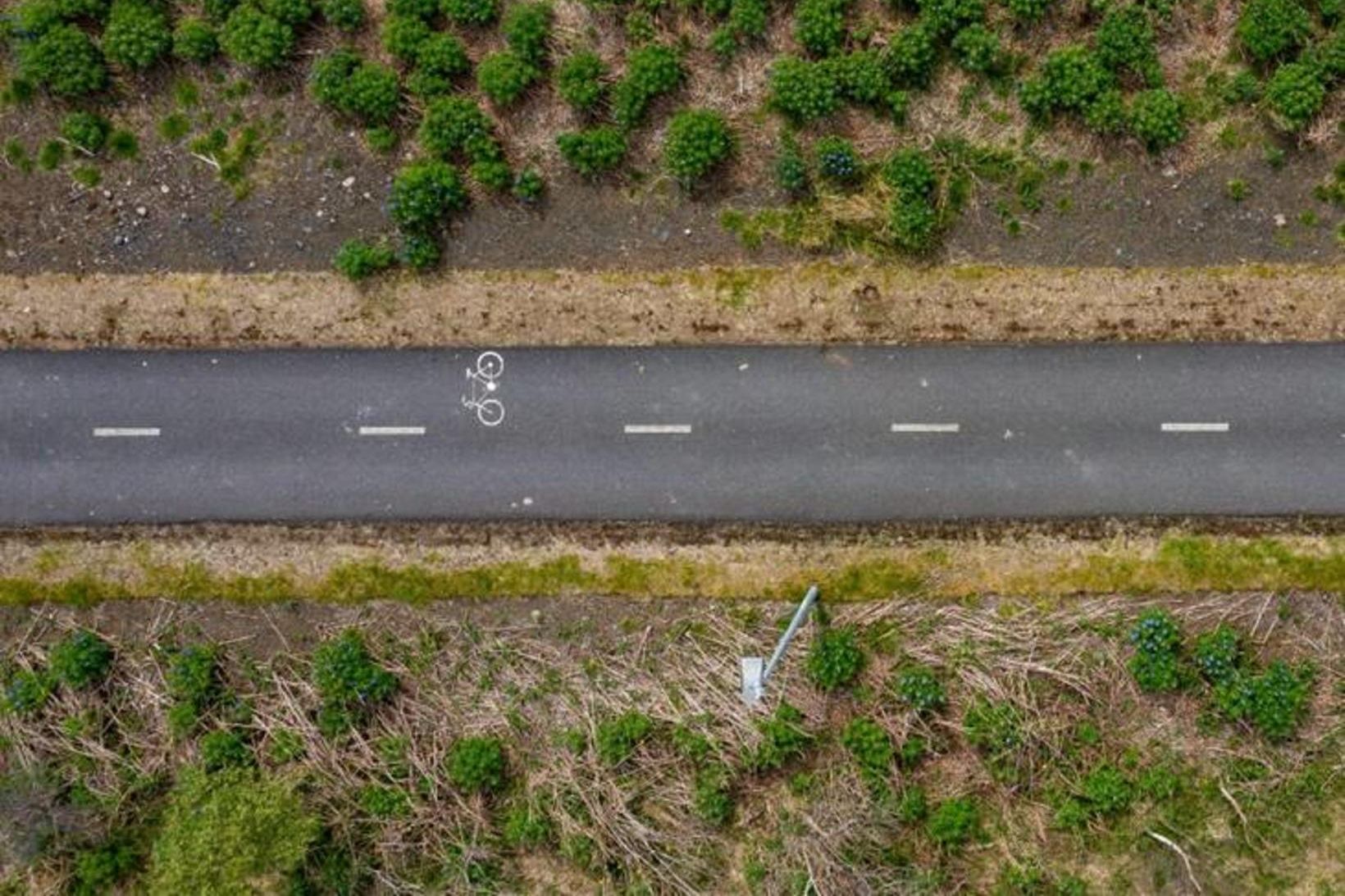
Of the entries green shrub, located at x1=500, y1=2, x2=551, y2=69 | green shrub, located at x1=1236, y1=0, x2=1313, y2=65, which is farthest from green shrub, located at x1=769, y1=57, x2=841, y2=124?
green shrub, located at x1=1236, y1=0, x2=1313, y2=65

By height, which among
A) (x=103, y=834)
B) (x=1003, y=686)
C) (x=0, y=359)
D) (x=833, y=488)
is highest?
(x=0, y=359)

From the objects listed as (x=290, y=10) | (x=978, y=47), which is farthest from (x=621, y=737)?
(x=290, y=10)

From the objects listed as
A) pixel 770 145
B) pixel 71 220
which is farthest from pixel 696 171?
pixel 71 220

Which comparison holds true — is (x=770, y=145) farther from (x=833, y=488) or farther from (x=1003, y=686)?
(x=1003, y=686)

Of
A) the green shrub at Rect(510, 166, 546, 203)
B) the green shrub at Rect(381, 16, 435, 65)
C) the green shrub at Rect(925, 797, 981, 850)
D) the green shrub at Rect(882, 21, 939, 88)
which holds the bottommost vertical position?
the green shrub at Rect(925, 797, 981, 850)

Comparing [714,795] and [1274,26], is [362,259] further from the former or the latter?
[1274,26]

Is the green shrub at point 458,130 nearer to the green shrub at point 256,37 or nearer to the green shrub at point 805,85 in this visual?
the green shrub at point 256,37

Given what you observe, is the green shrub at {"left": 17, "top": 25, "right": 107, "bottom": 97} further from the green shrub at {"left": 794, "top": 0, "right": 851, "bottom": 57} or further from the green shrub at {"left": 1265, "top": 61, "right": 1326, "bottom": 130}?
the green shrub at {"left": 1265, "top": 61, "right": 1326, "bottom": 130}
